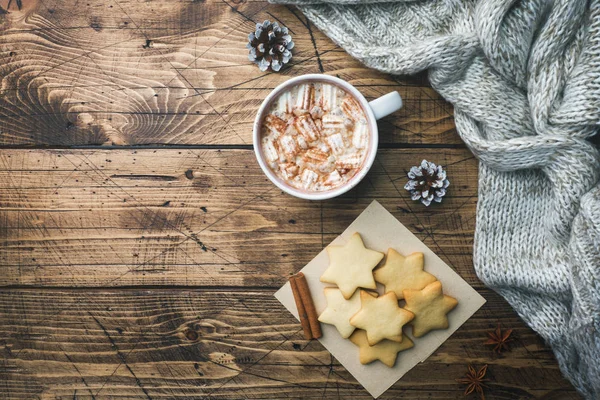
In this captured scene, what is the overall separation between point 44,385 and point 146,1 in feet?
2.76

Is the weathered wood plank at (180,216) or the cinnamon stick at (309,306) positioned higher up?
the weathered wood plank at (180,216)

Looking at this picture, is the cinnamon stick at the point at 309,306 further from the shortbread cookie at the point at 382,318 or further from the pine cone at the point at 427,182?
the pine cone at the point at 427,182

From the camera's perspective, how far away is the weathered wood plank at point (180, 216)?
95 centimetres

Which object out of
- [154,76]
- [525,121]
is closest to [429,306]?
[525,121]

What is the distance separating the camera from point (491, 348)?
3.10 ft

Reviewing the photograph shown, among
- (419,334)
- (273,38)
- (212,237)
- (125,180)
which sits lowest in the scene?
(419,334)

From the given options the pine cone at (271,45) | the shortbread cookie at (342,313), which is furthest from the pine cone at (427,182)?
the pine cone at (271,45)

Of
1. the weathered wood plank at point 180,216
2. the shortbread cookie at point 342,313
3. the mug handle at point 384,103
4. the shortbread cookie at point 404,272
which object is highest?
the mug handle at point 384,103

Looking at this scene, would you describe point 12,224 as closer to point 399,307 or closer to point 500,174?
point 399,307

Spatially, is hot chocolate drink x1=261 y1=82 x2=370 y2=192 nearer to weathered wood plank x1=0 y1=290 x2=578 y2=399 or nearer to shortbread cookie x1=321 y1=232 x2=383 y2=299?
shortbread cookie x1=321 y1=232 x2=383 y2=299

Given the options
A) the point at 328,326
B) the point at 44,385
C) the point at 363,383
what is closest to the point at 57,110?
the point at 44,385

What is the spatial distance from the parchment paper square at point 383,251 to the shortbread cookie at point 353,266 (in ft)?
0.08

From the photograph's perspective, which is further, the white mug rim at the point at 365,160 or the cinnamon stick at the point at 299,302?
the cinnamon stick at the point at 299,302

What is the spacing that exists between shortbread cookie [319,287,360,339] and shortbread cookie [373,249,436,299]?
0.25 ft
